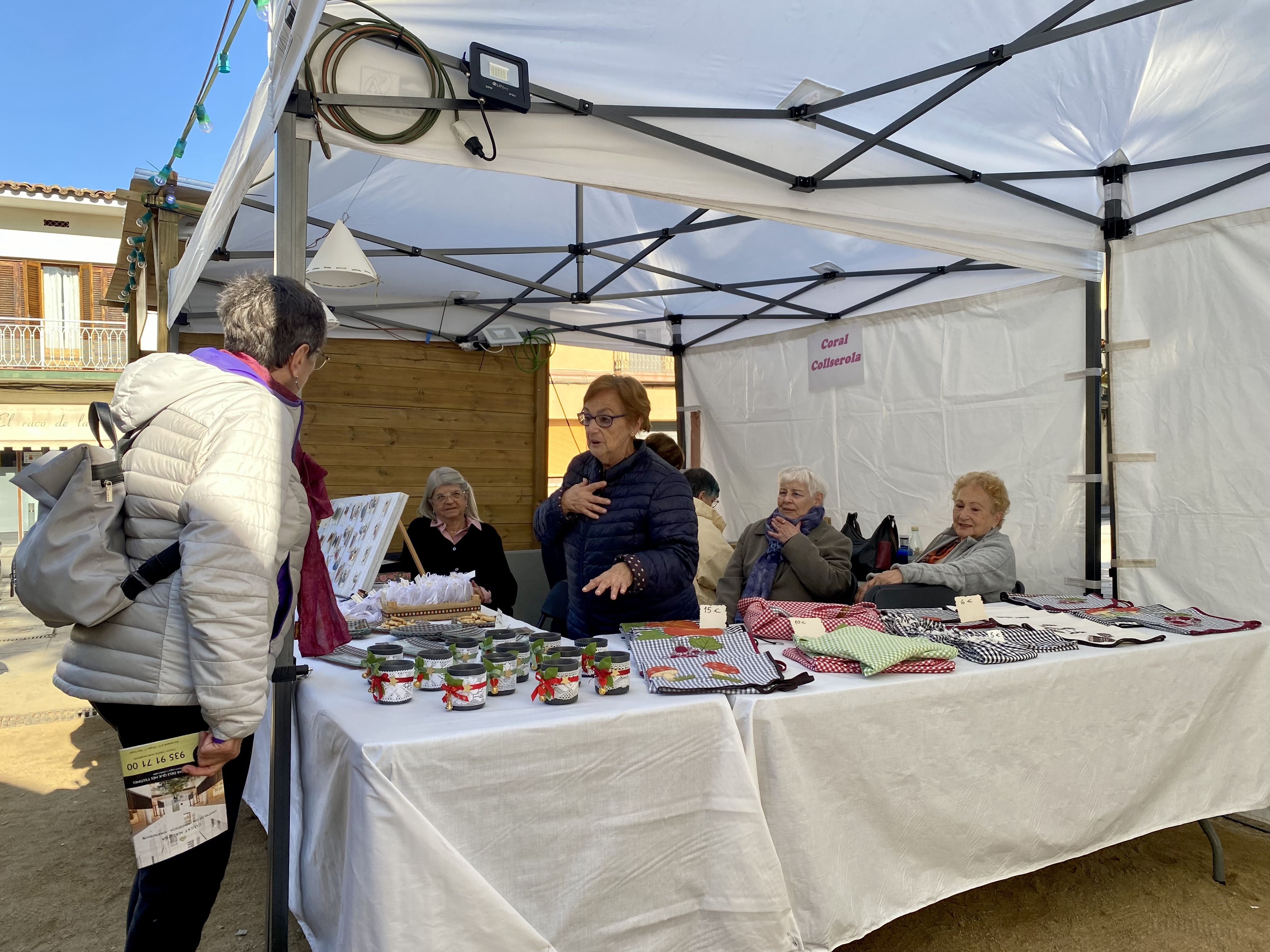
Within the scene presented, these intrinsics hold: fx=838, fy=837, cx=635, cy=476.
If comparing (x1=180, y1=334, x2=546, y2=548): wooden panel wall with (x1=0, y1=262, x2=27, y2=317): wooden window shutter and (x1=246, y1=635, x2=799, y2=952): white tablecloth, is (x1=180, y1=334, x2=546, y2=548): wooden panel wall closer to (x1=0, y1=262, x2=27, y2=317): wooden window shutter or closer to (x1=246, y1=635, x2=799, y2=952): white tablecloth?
(x1=246, y1=635, x2=799, y2=952): white tablecloth

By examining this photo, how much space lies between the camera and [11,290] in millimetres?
16516

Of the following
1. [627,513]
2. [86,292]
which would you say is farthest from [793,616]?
[86,292]

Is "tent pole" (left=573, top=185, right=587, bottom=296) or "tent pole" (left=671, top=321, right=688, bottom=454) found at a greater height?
"tent pole" (left=573, top=185, right=587, bottom=296)

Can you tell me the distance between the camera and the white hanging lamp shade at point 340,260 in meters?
3.25

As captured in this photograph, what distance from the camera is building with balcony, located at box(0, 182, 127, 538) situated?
1587cm

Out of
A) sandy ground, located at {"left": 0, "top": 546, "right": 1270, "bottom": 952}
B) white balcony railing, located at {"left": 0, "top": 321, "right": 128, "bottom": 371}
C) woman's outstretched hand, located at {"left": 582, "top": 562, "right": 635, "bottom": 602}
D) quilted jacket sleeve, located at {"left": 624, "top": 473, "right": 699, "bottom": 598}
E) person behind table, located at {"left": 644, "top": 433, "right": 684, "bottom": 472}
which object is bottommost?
sandy ground, located at {"left": 0, "top": 546, "right": 1270, "bottom": 952}

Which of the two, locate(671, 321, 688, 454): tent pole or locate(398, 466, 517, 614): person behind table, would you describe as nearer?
locate(398, 466, 517, 614): person behind table

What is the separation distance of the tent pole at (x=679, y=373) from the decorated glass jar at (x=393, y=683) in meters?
4.58

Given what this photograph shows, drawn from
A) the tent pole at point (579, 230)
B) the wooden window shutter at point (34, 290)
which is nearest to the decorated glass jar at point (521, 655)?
the tent pole at point (579, 230)

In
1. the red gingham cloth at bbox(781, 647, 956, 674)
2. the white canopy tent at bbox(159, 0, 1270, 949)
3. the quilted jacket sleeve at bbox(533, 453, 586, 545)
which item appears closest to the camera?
the red gingham cloth at bbox(781, 647, 956, 674)

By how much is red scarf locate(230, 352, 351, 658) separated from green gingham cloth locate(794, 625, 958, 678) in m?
1.09

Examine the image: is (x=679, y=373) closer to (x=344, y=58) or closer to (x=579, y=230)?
(x=579, y=230)

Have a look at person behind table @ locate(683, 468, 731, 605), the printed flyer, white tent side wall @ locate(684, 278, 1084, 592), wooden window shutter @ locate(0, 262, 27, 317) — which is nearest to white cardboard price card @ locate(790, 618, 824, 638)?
the printed flyer

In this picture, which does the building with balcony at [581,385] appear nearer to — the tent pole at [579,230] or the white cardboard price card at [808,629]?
the tent pole at [579,230]
